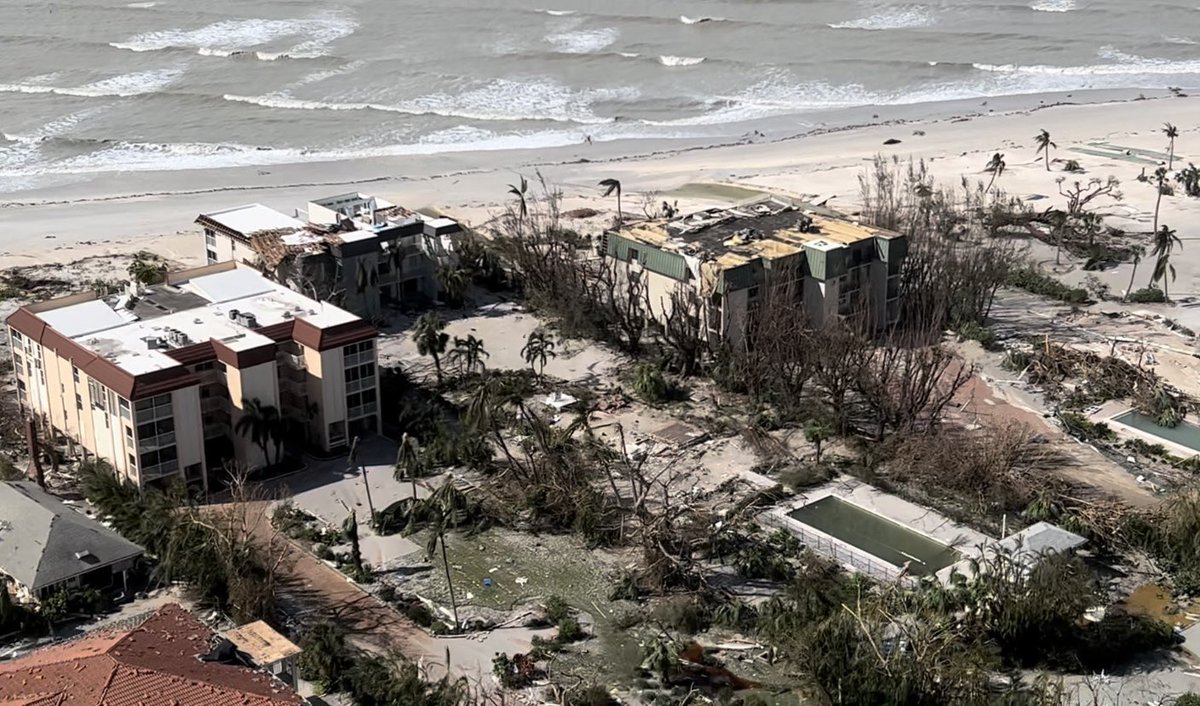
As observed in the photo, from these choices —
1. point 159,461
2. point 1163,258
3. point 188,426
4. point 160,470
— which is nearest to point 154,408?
point 188,426

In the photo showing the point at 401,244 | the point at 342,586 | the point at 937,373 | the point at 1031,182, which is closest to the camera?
the point at 342,586

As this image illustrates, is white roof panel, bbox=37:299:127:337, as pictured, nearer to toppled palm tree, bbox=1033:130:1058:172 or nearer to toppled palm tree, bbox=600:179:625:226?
toppled palm tree, bbox=600:179:625:226

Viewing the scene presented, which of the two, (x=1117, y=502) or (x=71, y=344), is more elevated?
(x=71, y=344)

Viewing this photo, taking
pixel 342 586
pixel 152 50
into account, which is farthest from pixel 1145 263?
pixel 152 50

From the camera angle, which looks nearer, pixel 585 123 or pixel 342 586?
pixel 342 586

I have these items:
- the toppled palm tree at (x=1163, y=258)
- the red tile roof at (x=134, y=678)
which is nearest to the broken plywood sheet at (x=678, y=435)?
the red tile roof at (x=134, y=678)

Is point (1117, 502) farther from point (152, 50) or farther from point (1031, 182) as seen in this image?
point (152, 50)

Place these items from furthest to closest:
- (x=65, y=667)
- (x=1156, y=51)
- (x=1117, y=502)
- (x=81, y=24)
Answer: (x=81, y=24)
(x=1156, y=51)
(x=1117, y=502)
(x=65, y=667)
